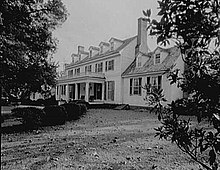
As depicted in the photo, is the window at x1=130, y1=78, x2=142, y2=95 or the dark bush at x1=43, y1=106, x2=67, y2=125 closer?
the dark bush at x1=43, y1=106, x2=67, y2=125

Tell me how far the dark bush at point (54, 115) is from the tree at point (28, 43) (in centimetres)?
253

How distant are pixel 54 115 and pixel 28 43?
437 centimetres

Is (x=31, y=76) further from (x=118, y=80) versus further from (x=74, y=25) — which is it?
(x=118, y=80)

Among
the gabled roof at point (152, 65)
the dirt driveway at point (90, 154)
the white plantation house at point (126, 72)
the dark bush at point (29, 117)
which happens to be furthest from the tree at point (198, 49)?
the white plantation house at point (126, 72)

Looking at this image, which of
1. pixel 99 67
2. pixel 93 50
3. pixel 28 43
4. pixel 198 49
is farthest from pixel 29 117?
pixel 93 50

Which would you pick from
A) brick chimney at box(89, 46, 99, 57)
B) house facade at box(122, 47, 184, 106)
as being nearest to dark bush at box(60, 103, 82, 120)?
house facade at box(122, 47, 184, 106)

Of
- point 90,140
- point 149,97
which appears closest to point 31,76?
point 90,140

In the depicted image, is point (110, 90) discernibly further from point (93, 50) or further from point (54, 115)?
point (54, 115)

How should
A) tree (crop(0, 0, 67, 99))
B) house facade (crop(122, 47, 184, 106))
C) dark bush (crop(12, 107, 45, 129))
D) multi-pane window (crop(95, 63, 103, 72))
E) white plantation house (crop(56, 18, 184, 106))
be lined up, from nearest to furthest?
dark bush (crop(12, 107, 45, 129)) < tree (crop(0, 0, 67, 99)) < house facade (crop(122, 47, 184, 106)) < white plantation house (crop(56, 18, 184, 106)) < multi-pane window (crop(95, 63, 103, 72))

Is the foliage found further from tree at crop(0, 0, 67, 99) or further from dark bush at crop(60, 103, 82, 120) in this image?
tree at crop(0, 0, 67, 99)

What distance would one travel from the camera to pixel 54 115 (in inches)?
379

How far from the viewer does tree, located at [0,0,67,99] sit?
9.39 meters

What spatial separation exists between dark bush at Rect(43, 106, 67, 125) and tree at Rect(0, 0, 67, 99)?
99.6 inches

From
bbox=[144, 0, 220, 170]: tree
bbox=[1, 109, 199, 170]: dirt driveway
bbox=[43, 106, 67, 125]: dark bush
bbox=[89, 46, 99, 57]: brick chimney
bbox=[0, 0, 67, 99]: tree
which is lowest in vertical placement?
bbox=[1, 109, 199, 170]: dirt driveway
